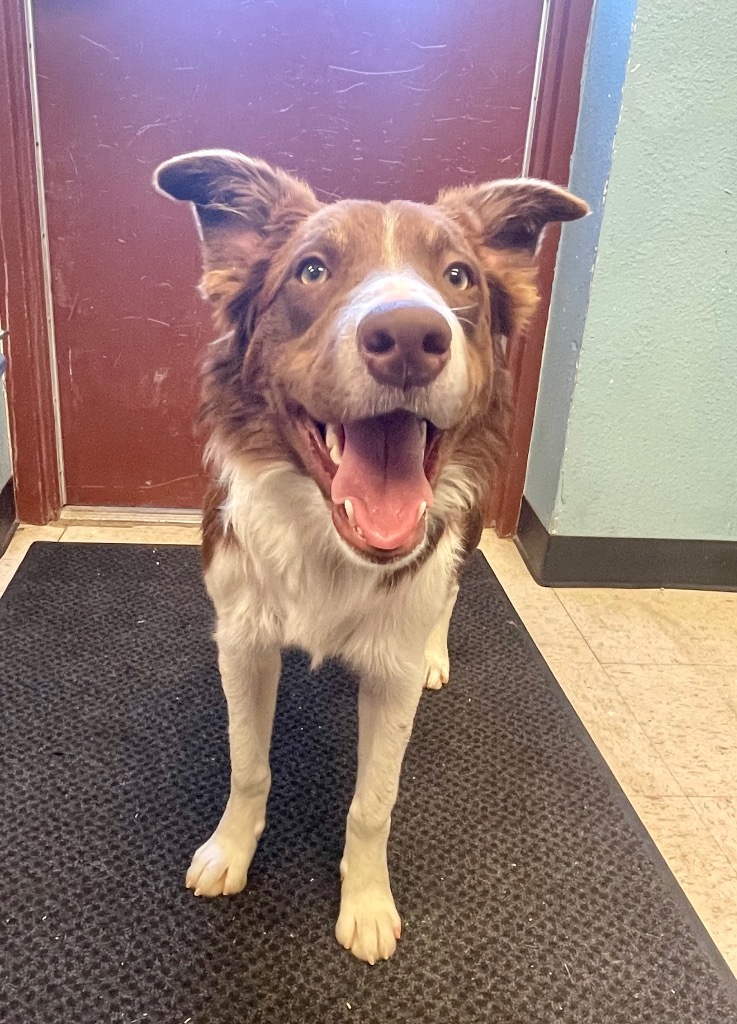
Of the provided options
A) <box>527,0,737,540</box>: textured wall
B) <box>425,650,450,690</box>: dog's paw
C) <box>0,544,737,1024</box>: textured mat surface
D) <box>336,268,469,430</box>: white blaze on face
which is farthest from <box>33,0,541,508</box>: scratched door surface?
<box>336,268,469,430</box>: white blaze on face

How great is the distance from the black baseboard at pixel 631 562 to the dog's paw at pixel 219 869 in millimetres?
1574

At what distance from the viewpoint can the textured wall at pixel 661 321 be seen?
216 cm

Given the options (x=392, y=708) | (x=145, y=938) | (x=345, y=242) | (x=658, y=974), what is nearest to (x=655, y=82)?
(x=345, y=242)

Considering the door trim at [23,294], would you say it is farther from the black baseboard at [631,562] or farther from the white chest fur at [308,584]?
the black baseboard at [631,562]

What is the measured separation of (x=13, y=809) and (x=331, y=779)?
0.68 meters

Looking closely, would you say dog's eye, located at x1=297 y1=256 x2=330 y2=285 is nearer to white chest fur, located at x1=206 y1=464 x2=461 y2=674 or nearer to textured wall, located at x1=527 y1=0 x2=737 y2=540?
white chest fur, located at x1=206 y1=464 x2=461 y2=674

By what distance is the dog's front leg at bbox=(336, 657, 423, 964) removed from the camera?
1.33 metres

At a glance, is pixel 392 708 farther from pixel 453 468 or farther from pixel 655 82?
pixel 655 82

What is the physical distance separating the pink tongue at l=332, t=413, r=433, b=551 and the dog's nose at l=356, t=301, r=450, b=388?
0.13 m

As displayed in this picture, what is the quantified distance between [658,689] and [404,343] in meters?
1.63

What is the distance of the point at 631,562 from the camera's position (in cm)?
271

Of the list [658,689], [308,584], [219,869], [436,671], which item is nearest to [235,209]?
[308,584]

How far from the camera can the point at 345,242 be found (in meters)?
1.14

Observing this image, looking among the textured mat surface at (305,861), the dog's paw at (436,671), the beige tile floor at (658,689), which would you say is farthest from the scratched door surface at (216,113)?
the dog's paw at (436,671)
